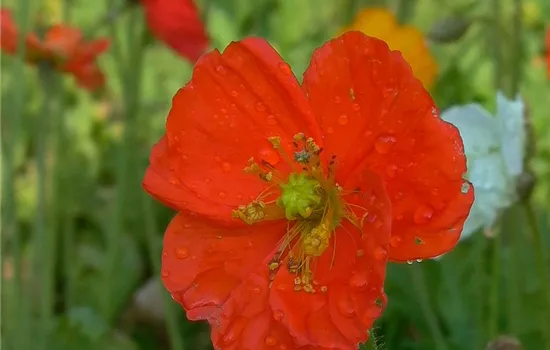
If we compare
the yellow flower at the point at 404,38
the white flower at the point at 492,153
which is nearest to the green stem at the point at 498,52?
the yellow flower at the point at 404,38

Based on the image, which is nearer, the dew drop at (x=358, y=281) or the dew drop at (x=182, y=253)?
the dew drop at (x=358, y=281)

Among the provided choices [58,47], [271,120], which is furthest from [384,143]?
[58,47]

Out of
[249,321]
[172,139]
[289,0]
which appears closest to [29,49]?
[172,139]

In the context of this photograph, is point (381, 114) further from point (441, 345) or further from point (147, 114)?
point (147, 114)

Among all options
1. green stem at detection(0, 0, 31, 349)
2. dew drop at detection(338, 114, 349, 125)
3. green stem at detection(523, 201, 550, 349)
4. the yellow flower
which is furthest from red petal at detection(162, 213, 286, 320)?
the yellow flower

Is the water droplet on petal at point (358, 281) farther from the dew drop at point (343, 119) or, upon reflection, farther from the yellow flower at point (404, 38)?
the yellow flower at point (404, 38)
